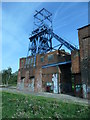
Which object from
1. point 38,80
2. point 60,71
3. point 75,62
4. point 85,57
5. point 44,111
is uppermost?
point 85,57

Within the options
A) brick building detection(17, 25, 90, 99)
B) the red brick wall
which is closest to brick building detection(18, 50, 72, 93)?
brick building detection(17, 25, 90, 99)

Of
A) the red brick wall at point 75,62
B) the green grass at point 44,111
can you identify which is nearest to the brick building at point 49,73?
the red brick wall at point 75,62

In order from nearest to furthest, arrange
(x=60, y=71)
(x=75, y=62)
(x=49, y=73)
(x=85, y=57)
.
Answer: (x=85, y=57)
(x=75, y=62)
(x=60, y=71)
(x=49, y=73)

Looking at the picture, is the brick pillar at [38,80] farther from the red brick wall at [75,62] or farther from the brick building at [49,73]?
the red brick wall at [75,62]

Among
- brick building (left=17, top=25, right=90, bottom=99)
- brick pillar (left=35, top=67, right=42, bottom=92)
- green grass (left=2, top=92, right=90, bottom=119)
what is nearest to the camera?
green grass (left=2, top=92, right=90, bottom=119)

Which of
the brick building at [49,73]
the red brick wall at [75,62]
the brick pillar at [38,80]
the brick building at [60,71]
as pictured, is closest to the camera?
the brick building at [60,71]

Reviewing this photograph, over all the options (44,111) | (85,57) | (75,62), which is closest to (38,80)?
(75,62)

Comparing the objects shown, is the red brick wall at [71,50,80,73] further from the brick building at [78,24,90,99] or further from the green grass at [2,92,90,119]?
the green grass at [2,92,90,119]

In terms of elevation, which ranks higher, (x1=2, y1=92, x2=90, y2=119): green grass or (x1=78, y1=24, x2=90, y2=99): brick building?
(x1=78, y1=24, x2=90, y2=99): brick building

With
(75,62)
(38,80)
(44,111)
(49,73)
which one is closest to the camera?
(44,111)

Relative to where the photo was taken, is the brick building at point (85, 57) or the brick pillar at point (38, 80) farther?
the brick pillar at point (38, 80)

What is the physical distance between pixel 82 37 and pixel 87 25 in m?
1.59

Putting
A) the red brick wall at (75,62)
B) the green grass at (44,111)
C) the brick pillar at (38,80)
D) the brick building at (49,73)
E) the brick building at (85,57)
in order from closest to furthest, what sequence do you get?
the green grass at (44,111) < the brick building at (85,57) < the red brick wall at (75,62) < the brick building at (49,73) < the brick pillar at (38,80)

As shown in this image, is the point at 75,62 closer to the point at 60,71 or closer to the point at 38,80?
the point at 60,71
